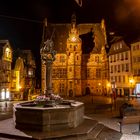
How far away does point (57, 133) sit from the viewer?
1320 centimetres

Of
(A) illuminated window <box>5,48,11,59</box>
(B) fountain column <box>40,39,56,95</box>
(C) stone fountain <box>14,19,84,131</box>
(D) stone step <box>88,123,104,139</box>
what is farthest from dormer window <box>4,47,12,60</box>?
(D) stone step <box>88,123,104,139</box>

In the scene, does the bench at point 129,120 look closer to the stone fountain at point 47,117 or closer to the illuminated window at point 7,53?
the stone fountain at point 47,117

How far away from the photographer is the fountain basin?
1382 cm

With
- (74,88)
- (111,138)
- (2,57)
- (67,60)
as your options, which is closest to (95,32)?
(67,60)

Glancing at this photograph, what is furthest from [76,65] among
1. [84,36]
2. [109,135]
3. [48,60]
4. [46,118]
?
[46,118]

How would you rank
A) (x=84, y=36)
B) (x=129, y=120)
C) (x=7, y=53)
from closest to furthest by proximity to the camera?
(x=129, y=120) < (x=7, y=53) < (x=84, y=36)

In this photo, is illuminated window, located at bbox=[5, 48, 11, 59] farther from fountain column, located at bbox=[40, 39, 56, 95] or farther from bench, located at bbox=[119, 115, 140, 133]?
bench, located at bbox=[119, 115, 140, 133]

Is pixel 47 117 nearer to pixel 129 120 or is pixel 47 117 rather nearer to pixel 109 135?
pixel 109 135

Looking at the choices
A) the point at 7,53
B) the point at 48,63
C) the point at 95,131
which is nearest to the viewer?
the point at 95,131

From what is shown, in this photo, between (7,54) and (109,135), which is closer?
(109,135)

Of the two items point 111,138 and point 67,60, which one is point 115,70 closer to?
point 67,60

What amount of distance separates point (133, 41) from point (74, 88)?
20.3 meters

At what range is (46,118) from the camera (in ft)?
45.3

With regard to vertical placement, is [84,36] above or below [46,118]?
above
